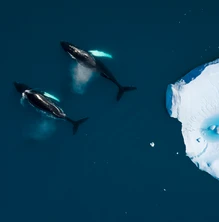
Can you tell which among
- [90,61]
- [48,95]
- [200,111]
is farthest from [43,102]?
[200,111]

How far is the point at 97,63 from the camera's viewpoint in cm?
146

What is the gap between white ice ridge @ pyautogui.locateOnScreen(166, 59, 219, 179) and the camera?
1.50m

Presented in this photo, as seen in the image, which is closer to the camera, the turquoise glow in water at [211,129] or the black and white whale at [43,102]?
the black and white whale at [43,102]

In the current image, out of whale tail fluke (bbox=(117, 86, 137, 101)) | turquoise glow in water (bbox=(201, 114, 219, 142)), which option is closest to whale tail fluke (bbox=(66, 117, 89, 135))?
whale tail fluke (bbox=(117, 86, 137, 101))

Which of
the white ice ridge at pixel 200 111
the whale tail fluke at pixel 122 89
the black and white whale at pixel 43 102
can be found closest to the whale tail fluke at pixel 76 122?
the black and white whale at pixel 43 102

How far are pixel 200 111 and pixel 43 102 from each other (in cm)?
63

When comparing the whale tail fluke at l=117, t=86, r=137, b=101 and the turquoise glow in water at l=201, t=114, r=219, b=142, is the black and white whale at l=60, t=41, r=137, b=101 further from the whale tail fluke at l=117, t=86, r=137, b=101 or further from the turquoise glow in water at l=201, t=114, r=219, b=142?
the turquoise glow in water at l=201, t=114, r=219, b=142

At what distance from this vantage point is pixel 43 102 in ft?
4.72

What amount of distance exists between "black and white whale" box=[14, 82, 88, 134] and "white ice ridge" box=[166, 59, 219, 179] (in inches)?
16.3

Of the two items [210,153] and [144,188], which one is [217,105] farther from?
[144,188]

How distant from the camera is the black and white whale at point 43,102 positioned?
1.44 m

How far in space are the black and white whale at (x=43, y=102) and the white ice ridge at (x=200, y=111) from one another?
41 cm

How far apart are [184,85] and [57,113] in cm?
50

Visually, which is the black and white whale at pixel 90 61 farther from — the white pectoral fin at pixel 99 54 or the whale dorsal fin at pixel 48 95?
the whale dorsal fin at pixel 48 95
